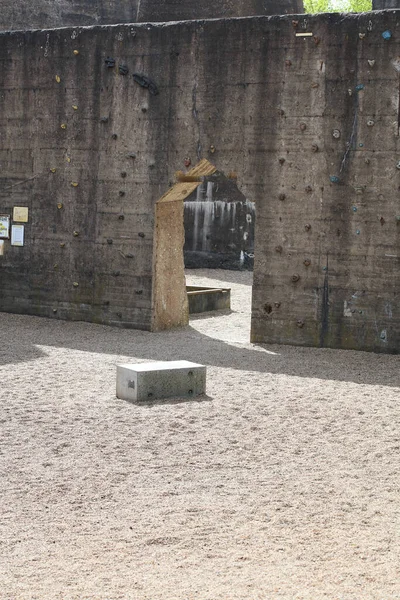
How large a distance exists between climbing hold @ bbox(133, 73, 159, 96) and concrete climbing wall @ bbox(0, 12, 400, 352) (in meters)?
0.02

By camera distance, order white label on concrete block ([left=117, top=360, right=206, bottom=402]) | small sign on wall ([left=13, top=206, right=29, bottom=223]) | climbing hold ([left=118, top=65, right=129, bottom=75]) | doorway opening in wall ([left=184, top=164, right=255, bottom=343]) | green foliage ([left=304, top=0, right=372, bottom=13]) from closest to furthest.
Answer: white label on concrete block ([left=117, top=360, right=206, bottom=402]) < climbing hold ([left=118, top=65, right=129, bottom=75]) < small sign on wall ([left=13, top=206, right=29, bottom=223]) < doorway opening in wall ([left=184, top=164, right=255, bottom=343]) < green foliage ([left=304, top=0, right=372, bottom=13])

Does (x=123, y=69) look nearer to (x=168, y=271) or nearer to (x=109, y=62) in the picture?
(x=109, y=62)

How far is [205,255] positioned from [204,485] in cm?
1622

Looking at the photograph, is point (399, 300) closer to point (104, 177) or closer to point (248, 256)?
point (104, 177)

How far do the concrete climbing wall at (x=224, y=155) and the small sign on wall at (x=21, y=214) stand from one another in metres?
0.07

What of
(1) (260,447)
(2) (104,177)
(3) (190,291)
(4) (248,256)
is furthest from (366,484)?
(4) (248,256)

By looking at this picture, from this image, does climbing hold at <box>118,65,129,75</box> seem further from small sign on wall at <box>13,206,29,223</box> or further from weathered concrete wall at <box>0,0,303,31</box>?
weathered concrete wall at <box>0,0,303,31</box>

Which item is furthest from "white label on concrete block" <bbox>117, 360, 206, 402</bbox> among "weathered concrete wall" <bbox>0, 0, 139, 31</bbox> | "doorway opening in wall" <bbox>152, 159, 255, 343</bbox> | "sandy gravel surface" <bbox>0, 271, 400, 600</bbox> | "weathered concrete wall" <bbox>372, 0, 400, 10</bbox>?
"weathered concrete wall" <bbox>0, 0, 139, 31</bbox>

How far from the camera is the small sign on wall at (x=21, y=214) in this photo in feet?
43.9

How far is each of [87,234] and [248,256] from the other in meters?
9.46

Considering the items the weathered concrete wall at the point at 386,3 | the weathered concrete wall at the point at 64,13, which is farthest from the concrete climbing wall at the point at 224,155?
the weathered concrete wall at the point at 386,3

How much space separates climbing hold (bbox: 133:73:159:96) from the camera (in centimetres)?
1236

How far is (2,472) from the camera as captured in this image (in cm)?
624

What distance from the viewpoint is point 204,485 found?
6.10m
